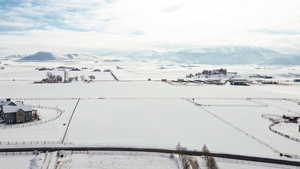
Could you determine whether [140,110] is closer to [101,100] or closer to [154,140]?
[101,100]

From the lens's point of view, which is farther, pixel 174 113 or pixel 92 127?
pixel 174 113

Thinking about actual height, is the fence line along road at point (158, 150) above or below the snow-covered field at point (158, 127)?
below

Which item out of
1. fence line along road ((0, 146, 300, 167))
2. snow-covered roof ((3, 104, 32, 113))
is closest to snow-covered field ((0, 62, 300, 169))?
fence line along road ((0, 146, 300, 167))

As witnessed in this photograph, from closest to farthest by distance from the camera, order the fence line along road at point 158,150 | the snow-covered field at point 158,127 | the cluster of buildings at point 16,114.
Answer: the fence line along road at point 158,150, the snow-covered field at point 158,127, the cluster of buildings at point 16,114

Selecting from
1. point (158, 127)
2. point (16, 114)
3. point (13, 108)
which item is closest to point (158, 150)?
point (158, 127)

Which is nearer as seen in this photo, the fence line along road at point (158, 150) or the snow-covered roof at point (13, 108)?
the fence line along road at point (158, 150)

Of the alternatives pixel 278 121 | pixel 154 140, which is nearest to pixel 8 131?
pixel 154 140

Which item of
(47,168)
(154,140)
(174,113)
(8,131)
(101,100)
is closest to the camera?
(47,168)

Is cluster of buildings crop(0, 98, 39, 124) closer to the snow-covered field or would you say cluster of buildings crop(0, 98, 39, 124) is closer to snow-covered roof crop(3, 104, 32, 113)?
snow-covered roof crop(3, 104, 32, 113)

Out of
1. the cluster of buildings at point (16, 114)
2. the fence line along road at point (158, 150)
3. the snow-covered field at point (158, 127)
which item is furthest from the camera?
the cluster of buildings at point (16, 114)

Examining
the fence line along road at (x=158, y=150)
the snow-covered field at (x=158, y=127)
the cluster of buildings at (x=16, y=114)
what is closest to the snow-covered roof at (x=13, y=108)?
the cluster of buildings at (x=16, y=114)

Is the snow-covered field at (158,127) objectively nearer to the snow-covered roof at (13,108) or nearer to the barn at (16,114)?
the barn at (16,114)
